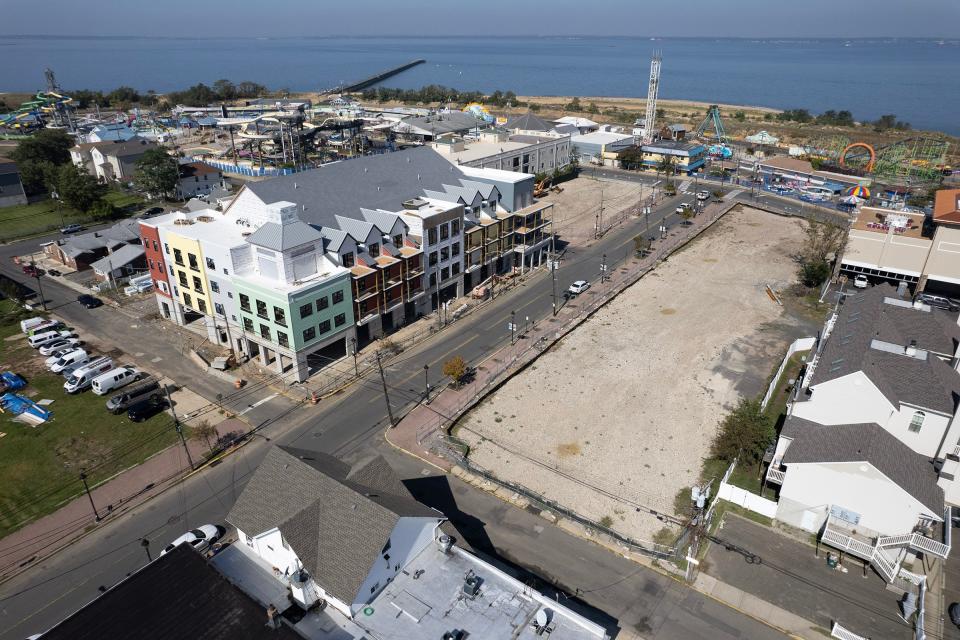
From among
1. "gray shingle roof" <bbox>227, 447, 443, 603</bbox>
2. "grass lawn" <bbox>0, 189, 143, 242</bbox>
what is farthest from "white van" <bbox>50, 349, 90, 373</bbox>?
"grass lawn" <bbox>0, 189, 143, 242</bbox>

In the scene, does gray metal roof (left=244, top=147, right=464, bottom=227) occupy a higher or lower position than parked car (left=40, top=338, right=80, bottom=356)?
higher

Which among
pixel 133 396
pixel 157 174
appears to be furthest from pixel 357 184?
pixel 157 174

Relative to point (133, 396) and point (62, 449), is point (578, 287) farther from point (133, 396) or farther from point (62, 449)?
point (62, 449)

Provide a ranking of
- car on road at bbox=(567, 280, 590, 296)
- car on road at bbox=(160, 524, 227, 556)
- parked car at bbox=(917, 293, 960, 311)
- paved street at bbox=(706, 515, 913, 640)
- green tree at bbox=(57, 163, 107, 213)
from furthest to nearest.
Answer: green tree at bbox=(57, 163, 107, 213) → car on road at bbox=(567, 280, 590, 296) → parked car at bbox=(917, 293, 960, 311) → car on road at bbox=(160, 524, 227, 556) → paved street at bbox=(706, 515, 913, 640)

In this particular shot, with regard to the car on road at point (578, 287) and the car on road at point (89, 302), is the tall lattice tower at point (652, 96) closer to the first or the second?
the car on road at point (578, 287)

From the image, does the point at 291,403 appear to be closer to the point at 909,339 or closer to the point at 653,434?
the point at 653,434

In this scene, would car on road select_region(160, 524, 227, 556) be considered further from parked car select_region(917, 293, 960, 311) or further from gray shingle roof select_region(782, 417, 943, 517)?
parked car select_region(917, 293, 960, 311)
